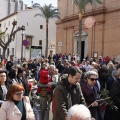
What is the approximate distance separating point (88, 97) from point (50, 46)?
4508 centimetres

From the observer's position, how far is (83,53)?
36406 mm

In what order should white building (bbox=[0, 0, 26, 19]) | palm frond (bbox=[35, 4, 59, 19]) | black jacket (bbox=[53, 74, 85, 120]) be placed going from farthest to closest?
white building (bbox=[0, 0, 26, 19])
palm frond (bbox=[35, 4, 59, 19])
black jacket (bbox=[53, 74, 85, 120])

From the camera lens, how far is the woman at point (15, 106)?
432 centimetres

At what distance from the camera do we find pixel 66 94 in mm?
4602

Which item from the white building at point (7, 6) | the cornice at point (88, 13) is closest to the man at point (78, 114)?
the cornice at point (88, 13)

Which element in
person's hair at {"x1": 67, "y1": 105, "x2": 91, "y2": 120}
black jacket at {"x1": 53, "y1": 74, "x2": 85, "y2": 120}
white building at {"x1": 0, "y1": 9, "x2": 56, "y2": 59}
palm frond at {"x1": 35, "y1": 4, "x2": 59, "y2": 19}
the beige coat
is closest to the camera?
person's hair at {"x1": 67, "y1": 105, "x2": 91, "y2": 120}

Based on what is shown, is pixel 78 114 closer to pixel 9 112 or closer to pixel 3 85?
pixel 9 112

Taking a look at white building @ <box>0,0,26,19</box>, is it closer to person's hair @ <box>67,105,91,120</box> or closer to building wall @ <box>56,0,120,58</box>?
building wall @ <box>56,0,120,58</box>

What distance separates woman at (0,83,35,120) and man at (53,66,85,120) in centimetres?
45

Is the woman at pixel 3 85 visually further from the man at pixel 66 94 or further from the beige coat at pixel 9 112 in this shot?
the man at pixel 66 94

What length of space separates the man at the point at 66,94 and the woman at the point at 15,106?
451 millimetres

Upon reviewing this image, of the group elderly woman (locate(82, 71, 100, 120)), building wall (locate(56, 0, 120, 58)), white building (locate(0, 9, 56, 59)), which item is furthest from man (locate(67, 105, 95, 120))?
white building (locate(0, 9, 56, 59))

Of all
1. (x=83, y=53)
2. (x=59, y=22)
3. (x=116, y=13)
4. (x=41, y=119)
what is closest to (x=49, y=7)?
(x=59, y=22)

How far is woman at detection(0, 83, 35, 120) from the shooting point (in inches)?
170
